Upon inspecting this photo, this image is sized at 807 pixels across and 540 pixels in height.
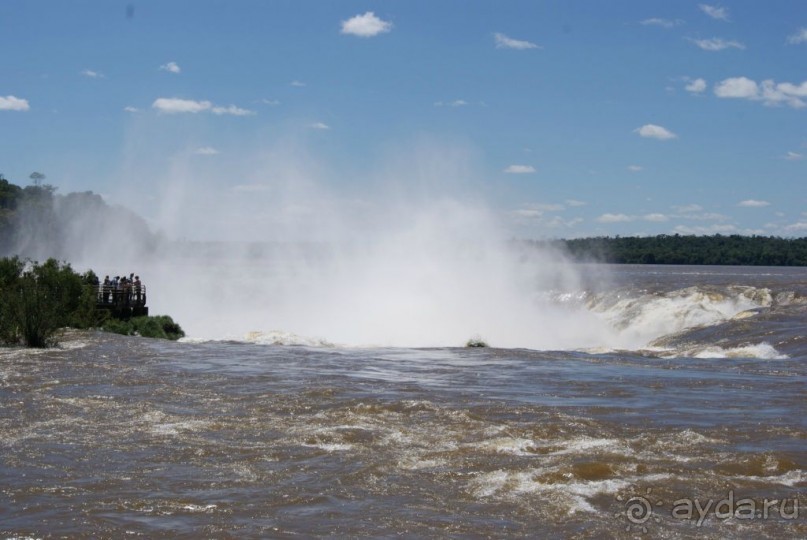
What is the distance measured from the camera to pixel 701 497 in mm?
9820

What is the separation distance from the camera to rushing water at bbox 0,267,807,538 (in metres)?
8.92

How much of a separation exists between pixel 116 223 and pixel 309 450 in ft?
542

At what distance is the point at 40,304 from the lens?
2497 centimetres

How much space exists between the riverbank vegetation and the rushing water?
1850mm

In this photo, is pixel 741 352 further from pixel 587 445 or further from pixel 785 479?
pixel 785 479

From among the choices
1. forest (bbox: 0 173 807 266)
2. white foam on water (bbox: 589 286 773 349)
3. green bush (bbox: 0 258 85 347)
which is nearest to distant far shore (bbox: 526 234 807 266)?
forest (bbox: 0 173 807 266)

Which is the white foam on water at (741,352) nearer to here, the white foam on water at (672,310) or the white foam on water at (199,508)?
the white foam on water at (672,310)

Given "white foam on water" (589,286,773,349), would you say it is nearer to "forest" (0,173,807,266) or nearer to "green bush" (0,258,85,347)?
"green bush" (0,258,85,347)

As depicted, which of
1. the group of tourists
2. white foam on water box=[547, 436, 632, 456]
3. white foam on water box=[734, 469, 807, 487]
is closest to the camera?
white foam on water box=[734, 469, 807, 487]

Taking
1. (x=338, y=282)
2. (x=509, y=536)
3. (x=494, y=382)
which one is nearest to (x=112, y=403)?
→ (x=494, y=382)

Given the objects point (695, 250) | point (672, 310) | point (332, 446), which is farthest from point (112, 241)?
point (332, 446)

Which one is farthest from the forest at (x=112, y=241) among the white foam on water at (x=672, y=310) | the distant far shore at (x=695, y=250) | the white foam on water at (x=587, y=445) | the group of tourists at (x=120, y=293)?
the white foam on water at (x=587, y=445)

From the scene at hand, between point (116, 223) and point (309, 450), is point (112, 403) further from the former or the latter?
point (116, 223)

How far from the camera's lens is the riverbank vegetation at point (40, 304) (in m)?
24.7
